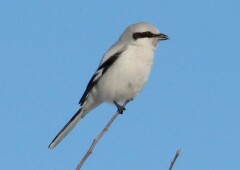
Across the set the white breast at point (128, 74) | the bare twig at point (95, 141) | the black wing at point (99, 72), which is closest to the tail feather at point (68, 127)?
the black wing at point (99, 72)

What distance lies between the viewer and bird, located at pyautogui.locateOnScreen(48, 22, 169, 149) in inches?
240

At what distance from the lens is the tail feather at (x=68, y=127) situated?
224 inches

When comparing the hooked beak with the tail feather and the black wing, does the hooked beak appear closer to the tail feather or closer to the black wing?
the black wing

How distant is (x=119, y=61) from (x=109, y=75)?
235mm

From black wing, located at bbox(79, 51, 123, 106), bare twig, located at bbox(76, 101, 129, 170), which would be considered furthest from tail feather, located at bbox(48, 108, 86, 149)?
bare twig, located at bbox(76, 101, 129, 170)

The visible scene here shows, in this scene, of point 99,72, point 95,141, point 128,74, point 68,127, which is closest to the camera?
point 95,141

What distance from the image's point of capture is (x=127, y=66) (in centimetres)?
609

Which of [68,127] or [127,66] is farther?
[68,127]

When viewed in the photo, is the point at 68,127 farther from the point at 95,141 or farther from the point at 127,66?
the point at 95,141

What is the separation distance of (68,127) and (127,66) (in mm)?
1079

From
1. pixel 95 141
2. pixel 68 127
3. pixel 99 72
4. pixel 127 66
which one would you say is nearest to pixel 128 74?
→ pixel 127 66

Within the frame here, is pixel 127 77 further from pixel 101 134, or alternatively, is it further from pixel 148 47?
pixel 101 134

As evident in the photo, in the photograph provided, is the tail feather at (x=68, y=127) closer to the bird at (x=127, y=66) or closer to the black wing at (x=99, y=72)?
the bird at (x=127, y=66)

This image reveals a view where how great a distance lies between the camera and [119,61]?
6.18 meters
